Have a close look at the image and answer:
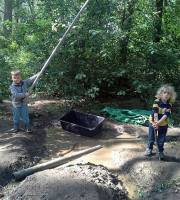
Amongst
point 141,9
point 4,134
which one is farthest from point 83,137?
point 141,9

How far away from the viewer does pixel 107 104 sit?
11.0 m

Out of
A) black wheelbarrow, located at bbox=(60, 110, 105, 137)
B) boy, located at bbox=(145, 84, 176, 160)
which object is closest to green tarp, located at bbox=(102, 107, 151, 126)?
black wheelbarrow, located at bbox=(60, 110, 105, 137)

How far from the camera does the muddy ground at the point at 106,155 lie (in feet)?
19.6

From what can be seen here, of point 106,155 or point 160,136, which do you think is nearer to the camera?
point 160,136

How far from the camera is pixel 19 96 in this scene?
810 centimetres

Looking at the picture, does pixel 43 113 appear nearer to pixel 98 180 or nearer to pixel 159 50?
pixel 159 50

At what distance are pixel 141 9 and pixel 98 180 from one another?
632 cm

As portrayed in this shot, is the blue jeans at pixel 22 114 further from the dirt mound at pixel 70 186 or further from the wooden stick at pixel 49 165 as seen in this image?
the dirt mound at pixel 70 186

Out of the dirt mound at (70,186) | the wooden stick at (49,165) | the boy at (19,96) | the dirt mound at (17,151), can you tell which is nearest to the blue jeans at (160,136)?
the dirt mound at (70,186)

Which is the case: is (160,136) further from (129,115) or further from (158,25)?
(158,25)

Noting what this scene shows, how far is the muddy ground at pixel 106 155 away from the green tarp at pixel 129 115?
33cm

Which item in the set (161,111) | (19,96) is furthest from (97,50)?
(161,111)

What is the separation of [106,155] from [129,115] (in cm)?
264

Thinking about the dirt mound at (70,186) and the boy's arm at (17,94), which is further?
the boy's arm at (17,94)
